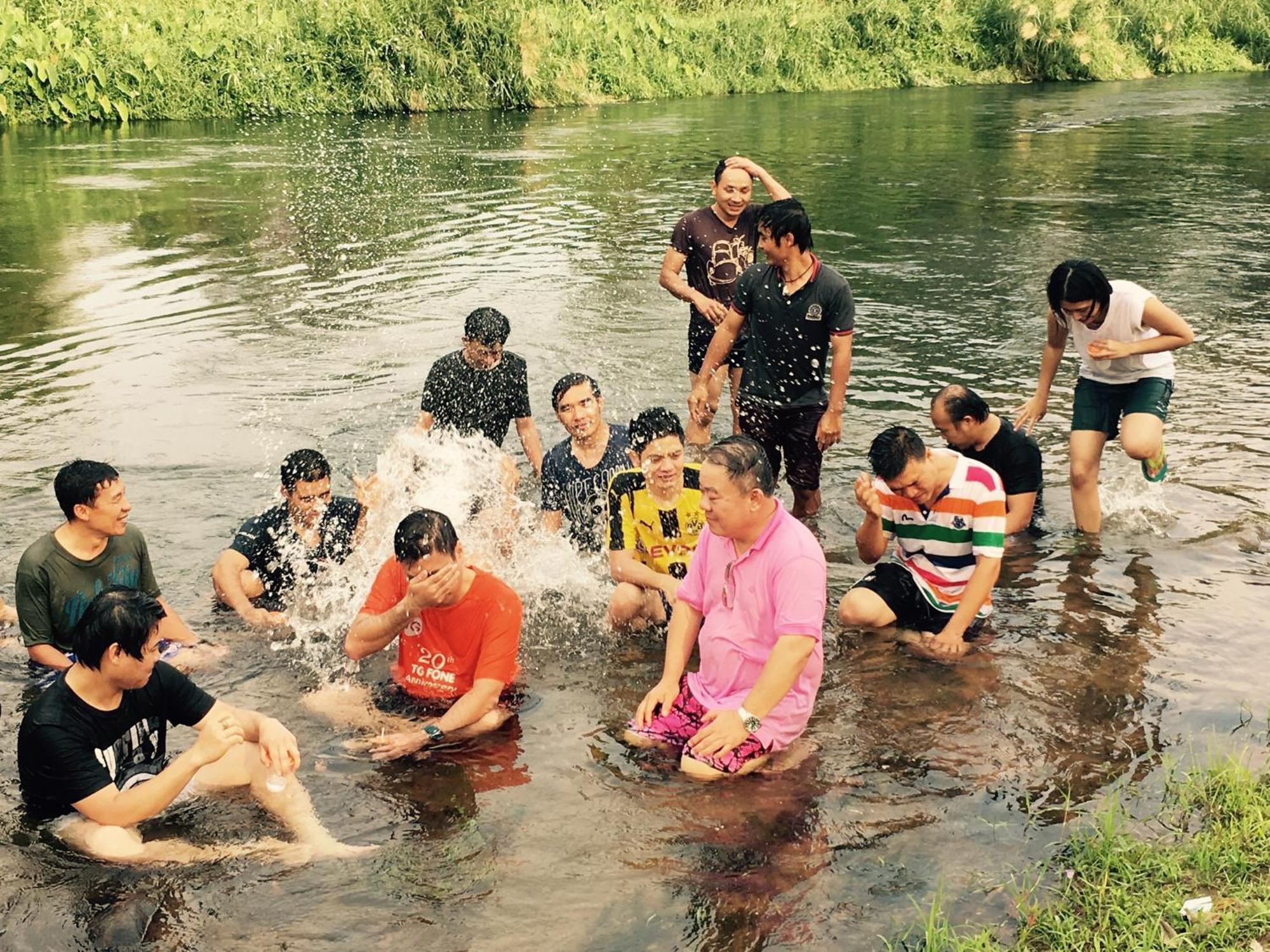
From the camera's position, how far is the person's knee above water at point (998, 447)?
275 inches

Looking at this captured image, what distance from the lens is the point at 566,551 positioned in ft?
26.0

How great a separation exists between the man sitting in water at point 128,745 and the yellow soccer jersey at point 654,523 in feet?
7.63

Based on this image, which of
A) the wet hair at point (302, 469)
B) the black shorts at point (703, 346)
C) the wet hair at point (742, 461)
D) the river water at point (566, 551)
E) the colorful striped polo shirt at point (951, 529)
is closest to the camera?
the river water at point (566, 551)

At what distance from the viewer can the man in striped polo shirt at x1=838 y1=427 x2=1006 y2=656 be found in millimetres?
6258

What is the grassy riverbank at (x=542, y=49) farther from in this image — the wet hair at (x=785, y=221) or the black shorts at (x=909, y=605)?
the black shorts at (x=909, y=605)

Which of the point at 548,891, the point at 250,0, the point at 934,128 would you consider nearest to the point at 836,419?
the point at 548,891

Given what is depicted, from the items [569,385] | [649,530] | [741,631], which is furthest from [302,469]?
[741,631]

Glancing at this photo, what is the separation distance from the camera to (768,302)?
320 inches

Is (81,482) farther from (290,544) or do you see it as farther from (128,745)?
(290,544)

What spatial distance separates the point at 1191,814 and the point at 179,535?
6741 millimetres

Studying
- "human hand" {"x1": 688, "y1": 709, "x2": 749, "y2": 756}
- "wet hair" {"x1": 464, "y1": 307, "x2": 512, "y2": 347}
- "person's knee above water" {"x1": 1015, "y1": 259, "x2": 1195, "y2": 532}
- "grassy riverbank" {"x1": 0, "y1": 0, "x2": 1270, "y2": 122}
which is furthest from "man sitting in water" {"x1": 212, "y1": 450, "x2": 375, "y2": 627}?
"grassy riverbank" {"x1": 0, "y1": 0, "x2": 1270, "y2": 122}

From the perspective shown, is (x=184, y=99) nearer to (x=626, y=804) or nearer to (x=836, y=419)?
(x=836, y=419)

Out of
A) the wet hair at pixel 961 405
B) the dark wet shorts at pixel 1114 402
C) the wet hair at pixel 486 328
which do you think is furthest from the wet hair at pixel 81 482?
the dark wet shorts at pixel 1114 402

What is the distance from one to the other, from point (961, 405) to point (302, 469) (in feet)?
12.5
